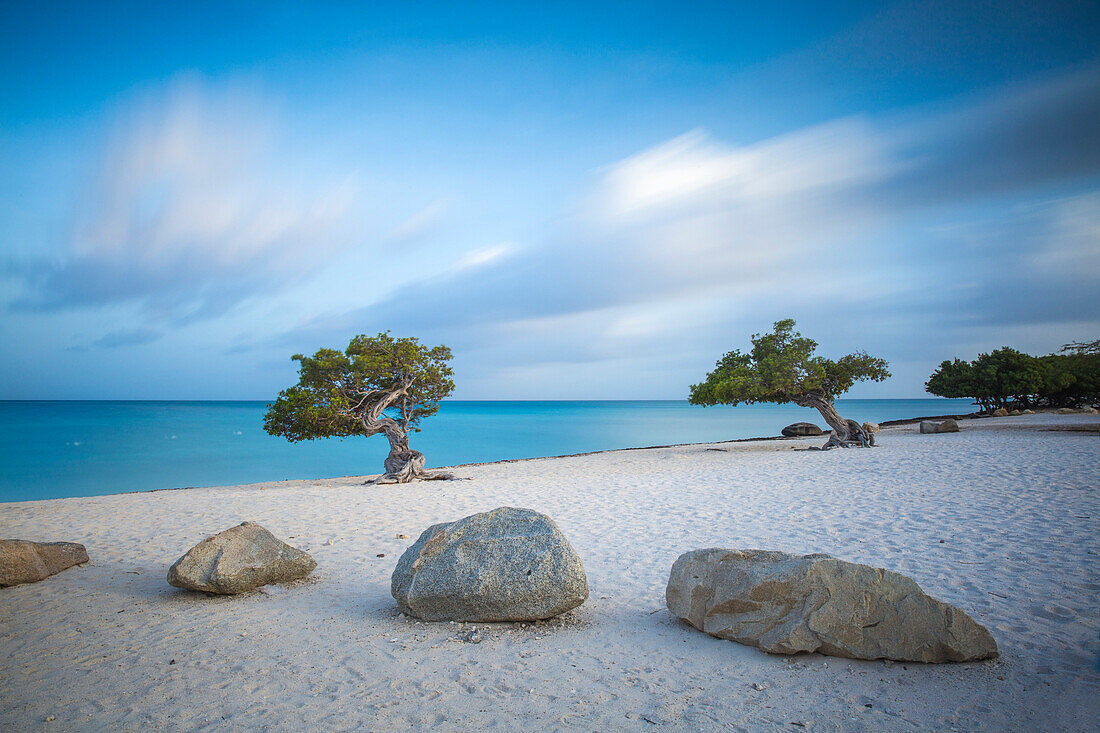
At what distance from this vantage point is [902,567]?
23.3ft

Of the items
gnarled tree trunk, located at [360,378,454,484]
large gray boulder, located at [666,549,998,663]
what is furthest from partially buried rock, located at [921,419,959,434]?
large gray boulder, located at [666,549,998,663]

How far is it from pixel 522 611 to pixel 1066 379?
53.3 metres

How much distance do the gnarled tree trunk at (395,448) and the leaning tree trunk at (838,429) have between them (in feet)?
55.5

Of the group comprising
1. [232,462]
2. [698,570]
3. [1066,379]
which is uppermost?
[1066,379]

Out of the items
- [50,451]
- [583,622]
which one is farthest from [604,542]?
[50,451]

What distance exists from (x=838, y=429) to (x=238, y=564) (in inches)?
997

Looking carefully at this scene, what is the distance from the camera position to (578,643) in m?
5.02

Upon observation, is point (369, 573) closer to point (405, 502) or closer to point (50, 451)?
point (405, 502)

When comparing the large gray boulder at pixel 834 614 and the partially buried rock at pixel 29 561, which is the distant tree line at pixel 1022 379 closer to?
the large gray boulder at pixel 834 614

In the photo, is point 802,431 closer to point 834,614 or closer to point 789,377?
point 789,377

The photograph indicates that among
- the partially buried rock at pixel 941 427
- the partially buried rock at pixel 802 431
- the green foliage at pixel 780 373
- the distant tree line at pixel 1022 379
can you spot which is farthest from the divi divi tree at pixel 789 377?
the distant tree line at pixel 1022 379

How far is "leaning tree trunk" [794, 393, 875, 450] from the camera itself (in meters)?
23.6

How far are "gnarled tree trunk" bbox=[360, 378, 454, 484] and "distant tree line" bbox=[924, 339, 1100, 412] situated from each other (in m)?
46.6

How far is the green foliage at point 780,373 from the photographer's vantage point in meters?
22.1
